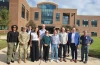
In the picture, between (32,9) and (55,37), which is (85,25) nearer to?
(32,9)

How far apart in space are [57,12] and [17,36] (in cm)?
6784

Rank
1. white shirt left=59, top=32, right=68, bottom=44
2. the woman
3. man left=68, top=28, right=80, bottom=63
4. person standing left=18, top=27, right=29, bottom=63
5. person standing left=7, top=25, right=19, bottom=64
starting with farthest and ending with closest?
white shirt left=59, top=32, right=68, bottom=44
man left=68, top=28, right=80, bottom=63
the woman
person standing left=18, top=27, right=29, bottom=63
person standing left=7, top=25, right=19, bottom=64

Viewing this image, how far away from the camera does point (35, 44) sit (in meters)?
11.2

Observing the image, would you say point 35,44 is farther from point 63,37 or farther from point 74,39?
point 74,39

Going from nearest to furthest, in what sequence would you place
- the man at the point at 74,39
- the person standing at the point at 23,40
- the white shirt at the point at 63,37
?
the person standing at the point at 23,40 < the man at the point at 74,39 < the white shirt at the point at 63,37

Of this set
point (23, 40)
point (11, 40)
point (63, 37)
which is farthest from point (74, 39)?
point (11, 40)

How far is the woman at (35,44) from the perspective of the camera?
11102 millimetres

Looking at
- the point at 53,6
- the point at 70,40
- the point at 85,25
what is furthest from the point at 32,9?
the point at 70,40

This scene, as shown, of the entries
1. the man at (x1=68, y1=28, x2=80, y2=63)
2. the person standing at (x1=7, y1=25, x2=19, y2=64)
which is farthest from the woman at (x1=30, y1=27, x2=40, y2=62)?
the man at (x1=68, y1=28, x2=80, y2=63)

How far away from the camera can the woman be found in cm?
1110

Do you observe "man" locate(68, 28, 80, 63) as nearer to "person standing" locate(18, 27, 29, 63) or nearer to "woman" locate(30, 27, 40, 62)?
"woman" locate(30, 27, 40, 62)

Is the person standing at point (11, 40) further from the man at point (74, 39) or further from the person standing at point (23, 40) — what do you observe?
the man at point (74, 39)

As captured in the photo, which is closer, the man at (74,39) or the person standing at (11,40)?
the person standing at (11,40)

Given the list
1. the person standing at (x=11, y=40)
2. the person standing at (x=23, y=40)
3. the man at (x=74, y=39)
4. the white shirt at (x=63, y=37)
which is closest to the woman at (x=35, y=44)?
the person standing at (x=23, y=40)
